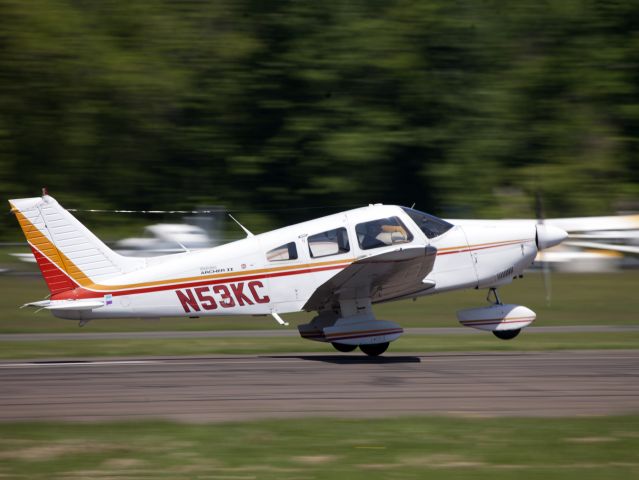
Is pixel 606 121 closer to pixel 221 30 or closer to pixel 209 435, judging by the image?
pixel 221 30

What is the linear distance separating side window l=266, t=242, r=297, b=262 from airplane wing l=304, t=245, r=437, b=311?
647mm

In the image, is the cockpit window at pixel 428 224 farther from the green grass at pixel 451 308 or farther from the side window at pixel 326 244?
the green grass at pixel 451 308

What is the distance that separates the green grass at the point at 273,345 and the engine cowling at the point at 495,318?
611 mm

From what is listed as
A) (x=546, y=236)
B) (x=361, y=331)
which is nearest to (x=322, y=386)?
(x=361, y=331)

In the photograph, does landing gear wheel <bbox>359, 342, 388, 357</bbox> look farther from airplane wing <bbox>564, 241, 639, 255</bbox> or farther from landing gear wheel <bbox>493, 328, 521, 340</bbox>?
airplane wing <bbox>564, 241, 639, 255</bbox>

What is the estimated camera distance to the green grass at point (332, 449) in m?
6.97

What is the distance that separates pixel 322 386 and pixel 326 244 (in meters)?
2.65

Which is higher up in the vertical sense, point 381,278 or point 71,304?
point 71,304

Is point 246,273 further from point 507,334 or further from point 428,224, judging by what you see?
point 507,334

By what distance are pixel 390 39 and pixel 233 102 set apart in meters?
6.12

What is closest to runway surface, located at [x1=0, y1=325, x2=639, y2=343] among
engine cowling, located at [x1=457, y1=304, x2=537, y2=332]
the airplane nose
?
engine cowling, located at [x1=457, y1=304, x2=537, y2=332]

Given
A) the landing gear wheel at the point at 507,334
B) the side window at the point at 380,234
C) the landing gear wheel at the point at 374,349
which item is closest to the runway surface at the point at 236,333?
the landing gear wheel at the point at 507,334

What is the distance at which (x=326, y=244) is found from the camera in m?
12.5

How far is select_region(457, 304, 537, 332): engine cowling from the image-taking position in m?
13.1
